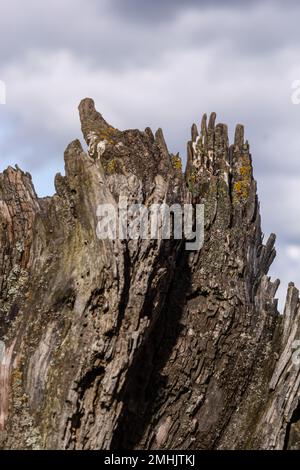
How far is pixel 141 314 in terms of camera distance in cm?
2064

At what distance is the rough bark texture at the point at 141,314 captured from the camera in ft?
66.1

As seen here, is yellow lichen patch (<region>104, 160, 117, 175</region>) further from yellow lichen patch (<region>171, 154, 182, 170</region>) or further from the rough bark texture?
yellow lichen patch (<region>171, 154, 182, 170</region>)

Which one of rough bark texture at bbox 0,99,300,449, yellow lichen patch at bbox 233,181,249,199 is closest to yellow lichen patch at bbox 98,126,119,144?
rough bark texture at bbox 0,99,300,449

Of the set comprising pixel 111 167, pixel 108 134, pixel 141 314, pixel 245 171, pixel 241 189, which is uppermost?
pixel 108 134

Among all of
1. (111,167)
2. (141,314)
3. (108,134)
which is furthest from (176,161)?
(141,314)

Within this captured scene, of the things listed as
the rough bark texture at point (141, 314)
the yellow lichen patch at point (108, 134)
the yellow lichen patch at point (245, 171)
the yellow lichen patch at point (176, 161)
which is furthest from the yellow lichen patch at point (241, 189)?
the yellow lichen patch at point (108, 134)

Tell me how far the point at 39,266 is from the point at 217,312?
5639 millimetres

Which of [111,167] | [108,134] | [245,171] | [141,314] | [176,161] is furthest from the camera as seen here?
[245,171]

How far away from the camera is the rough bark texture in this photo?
66.1ft

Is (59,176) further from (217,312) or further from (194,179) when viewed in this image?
(217,312)

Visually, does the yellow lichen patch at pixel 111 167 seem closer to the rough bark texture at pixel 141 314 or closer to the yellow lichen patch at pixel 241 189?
the rough bark texture at pixel 141 314

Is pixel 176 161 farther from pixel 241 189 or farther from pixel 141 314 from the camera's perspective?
pixel 141 314

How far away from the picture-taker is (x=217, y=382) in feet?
76.4

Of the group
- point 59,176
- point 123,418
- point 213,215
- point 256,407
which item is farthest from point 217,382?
point 59,176
